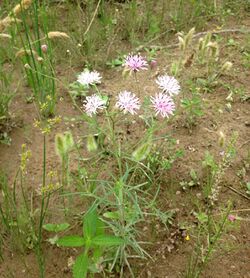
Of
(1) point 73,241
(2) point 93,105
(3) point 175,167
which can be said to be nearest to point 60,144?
(2) point 93,105

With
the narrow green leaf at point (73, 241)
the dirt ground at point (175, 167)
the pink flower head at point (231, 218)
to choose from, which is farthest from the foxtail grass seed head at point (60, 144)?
the pink flower head at point (231, 218)

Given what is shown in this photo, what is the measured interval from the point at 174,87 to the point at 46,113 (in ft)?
3.14

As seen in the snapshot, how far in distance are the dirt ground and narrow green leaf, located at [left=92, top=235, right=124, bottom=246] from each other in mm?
326

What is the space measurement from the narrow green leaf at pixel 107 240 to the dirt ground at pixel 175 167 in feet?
1.07

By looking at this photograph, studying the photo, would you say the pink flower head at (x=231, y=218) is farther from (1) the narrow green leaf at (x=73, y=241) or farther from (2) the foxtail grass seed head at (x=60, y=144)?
(2) the foxtail grass seed head at (x=60, y=144)

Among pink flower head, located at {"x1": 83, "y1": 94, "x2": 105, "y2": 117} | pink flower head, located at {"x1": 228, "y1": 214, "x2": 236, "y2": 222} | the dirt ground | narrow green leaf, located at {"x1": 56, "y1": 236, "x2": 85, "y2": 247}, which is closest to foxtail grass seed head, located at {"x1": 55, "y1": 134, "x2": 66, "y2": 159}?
pink flower head, located at {"x1": 83, "y1": 94, "x2": 105, "y2": 117}

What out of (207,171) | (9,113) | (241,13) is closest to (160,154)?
(207,171)

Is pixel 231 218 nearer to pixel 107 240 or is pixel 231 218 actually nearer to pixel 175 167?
pixel 175 167

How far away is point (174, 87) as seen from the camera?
1.66 m

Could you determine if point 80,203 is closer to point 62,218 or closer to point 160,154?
point 62,218

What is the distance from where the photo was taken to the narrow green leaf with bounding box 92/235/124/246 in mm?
1451

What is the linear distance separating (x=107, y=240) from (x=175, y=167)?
740 mm

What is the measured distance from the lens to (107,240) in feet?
4.81

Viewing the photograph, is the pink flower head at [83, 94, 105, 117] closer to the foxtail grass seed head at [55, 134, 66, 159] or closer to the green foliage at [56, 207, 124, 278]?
the foxtail grass seed head at [55, 134, 66, 159]
